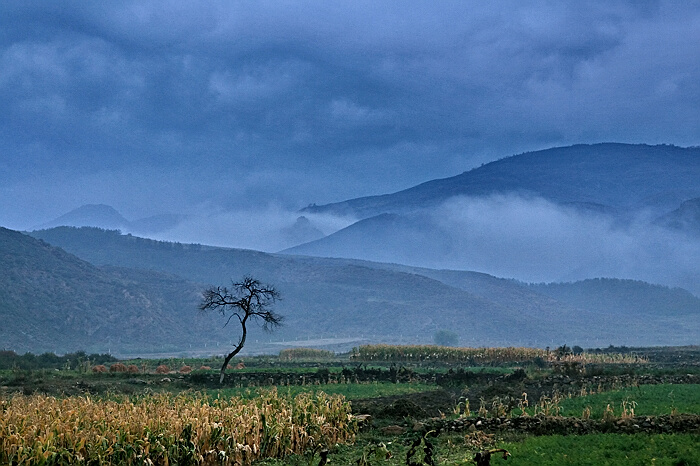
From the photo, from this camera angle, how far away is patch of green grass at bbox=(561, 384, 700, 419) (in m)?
25.4

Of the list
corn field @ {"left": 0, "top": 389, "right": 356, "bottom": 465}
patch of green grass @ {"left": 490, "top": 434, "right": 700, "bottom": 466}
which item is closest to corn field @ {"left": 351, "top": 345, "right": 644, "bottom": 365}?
patch of green grass @ {"left": 490, "top": 434, "right": 700, "bottom": 466}

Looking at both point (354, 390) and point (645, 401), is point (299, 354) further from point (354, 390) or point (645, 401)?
point (645, 401)

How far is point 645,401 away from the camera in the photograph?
29.0m

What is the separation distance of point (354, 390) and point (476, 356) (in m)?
34.9

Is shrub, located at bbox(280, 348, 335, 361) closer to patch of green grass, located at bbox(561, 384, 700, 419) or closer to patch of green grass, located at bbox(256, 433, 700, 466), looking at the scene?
patch of green grass, located at bbox(561, 384, 700, 419)

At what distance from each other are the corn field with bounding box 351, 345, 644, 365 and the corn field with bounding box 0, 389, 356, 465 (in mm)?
50890

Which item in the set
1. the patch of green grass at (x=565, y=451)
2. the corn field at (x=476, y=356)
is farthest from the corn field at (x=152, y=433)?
the corn field at (x=476, y=356)

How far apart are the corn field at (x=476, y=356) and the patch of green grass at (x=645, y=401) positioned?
3267 centimetres

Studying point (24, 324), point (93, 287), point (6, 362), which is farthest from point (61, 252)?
point (6, 362)

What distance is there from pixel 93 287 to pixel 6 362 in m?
112

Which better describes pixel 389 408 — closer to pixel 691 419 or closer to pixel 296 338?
pixel 691 419

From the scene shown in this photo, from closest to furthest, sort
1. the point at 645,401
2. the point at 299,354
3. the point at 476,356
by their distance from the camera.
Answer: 1. the point at 645,401
2. the point at 476,356
3. the point at 299,354

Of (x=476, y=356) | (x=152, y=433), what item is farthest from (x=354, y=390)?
(x=476, y=356)

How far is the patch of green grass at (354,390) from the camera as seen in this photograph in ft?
117
